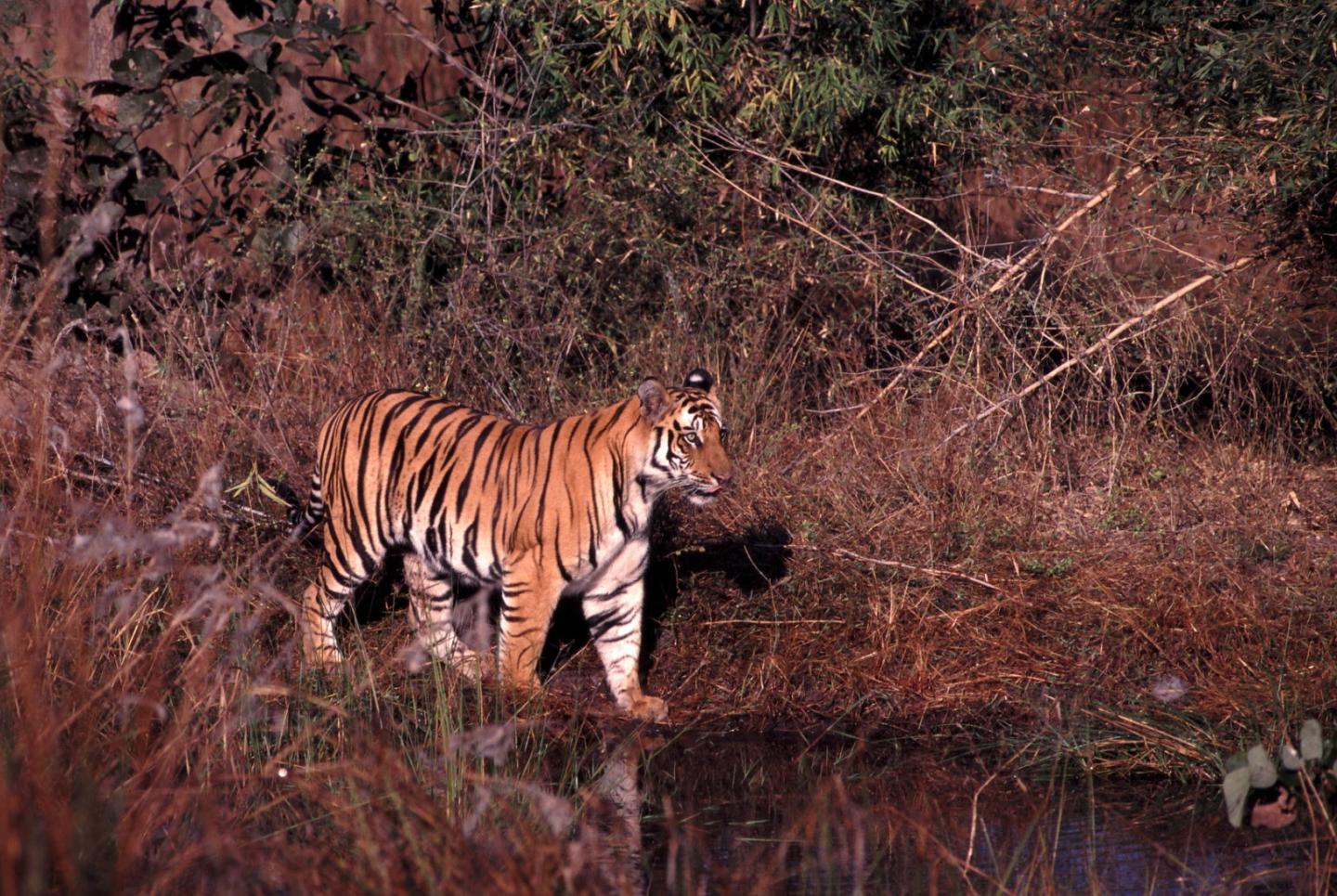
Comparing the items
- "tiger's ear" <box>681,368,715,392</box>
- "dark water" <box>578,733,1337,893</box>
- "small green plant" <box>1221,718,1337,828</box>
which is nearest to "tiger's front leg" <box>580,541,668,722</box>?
"dark water" <box>578,733,1337,893</box>

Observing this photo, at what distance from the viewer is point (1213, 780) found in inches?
193

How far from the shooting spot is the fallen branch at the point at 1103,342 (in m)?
7.09

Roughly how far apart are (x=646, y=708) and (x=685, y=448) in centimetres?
99

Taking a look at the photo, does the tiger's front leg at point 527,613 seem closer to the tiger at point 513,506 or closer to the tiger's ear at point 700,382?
the tiger at point 513,506

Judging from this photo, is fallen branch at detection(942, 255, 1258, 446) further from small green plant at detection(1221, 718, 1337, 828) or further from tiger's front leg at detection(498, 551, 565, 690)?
small green plant at detection(1221, 718, 1337, 828)

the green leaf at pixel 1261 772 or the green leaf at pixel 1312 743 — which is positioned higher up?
the green leaf at pixel 1312 743

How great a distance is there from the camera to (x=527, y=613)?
562cm

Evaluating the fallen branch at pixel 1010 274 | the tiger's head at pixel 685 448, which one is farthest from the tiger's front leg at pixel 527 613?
the fallen branch at pixel 1010 274

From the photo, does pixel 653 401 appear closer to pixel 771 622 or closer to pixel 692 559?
pixel 771 622

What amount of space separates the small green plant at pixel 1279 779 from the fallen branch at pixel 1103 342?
126 inches

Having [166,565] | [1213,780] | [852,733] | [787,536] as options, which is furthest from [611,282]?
[166,565]

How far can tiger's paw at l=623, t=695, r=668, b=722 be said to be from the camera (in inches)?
227

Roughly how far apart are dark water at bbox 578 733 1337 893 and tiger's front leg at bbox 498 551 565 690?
0.46 meters

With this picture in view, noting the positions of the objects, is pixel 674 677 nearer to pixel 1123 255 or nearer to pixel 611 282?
pixel 611 282
